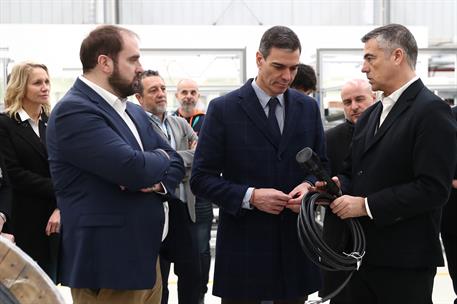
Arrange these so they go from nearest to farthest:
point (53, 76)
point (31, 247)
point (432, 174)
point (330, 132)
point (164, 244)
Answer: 1. point (432, 174)
2. point (164, 244)
3. point (31, 247)
4. point (330, 132)
5. point (53, 76)

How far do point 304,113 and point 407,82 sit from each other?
1.49ft

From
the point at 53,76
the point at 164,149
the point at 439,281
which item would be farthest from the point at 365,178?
the point at 53,76

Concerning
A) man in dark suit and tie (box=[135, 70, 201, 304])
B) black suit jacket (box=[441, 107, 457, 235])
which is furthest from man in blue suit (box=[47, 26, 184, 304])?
black suit jacket (box=[441, 107, 457, 235])

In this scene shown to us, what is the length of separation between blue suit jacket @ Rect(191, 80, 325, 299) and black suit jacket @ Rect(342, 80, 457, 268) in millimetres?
299

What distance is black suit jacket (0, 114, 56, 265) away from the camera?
3561 millimetres

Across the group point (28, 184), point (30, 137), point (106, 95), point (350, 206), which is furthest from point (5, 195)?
point (350, 206)

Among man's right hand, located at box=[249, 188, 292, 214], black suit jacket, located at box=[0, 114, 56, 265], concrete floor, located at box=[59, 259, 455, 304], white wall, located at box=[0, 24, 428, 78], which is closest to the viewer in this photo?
man's right hand, located at box=[249, 188, 292, 214]

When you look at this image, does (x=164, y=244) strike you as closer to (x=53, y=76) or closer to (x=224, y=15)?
(x=53, y=76)

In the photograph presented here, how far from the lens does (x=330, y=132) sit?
3869 mm

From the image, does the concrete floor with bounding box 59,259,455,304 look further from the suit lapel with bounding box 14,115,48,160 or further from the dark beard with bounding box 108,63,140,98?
the dark beard with bounding box 108,63,140,98

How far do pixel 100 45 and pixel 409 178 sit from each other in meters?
1.32

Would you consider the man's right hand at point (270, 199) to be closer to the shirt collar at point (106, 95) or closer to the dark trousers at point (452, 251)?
the shirt collar at point (106, 95)

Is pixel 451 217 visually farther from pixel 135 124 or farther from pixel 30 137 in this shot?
pixel 30 137

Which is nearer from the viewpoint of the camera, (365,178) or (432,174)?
(432,174)
